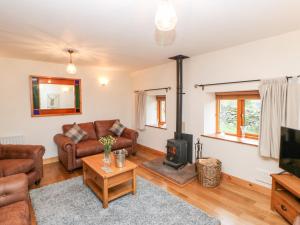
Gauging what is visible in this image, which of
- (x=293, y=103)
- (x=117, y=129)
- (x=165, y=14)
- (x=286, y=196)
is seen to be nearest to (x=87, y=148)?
(x=117, y=129)

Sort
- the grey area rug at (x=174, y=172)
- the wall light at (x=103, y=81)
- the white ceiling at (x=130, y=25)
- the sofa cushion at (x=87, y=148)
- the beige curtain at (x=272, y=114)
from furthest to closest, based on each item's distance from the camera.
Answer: the wall light at (x=103, y=81)
the sofa cushion at (x=87, y=148)
the grey area rug at (x=174, y=172)
the beige curtain at (x=272, y=114)
the white ceiling at (x=130, y=25)

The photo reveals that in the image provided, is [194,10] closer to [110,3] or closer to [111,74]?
[110,3]

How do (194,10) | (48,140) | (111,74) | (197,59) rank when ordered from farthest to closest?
(111,74) < (48,140) < (197,59) < (194,10)

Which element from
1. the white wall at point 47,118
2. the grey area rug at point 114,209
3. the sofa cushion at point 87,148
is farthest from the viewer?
the white wall at point 47,118

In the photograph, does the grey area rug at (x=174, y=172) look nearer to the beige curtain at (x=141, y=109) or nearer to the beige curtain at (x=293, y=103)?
the beige curtain at (x=141, y=109)

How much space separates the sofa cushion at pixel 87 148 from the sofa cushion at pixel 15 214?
1.69 metres

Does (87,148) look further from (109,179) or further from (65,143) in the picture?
(109,179)

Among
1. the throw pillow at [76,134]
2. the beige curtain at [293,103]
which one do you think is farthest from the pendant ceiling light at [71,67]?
the beige curtain at [293,103]

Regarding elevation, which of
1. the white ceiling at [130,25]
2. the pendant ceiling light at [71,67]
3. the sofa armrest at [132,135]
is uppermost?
the white ceiling at [130,25]

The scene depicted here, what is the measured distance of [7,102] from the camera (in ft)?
11.6

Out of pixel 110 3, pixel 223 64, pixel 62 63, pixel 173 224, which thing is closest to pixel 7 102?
pixel 62 63

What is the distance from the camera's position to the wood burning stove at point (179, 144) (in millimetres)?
3408

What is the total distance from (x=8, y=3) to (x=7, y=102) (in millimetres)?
2577

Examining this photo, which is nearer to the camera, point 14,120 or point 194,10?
point 194,10
